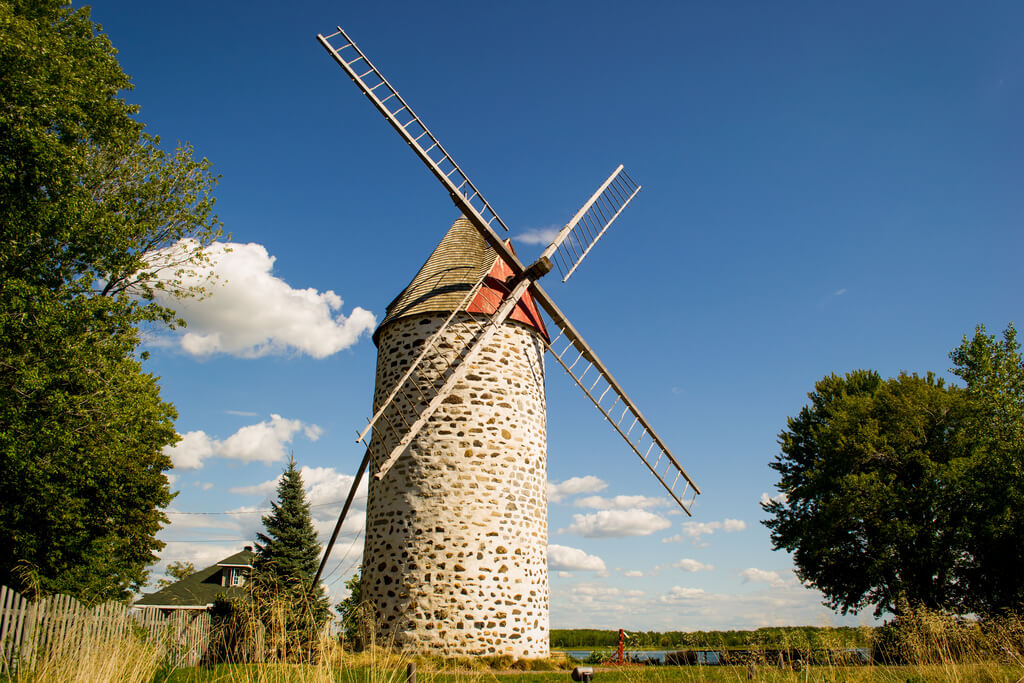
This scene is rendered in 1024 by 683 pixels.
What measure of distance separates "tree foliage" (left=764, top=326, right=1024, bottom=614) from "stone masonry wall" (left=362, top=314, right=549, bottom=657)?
1128 cm

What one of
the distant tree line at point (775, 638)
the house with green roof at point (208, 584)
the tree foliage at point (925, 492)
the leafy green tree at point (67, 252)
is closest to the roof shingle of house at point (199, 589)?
the house with green roof at point (208, 584)

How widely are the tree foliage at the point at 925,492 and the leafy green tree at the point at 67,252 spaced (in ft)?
62.8

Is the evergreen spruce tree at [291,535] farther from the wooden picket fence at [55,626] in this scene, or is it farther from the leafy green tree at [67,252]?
the wooden picket fence at [55,626]

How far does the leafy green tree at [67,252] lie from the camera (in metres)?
10.7

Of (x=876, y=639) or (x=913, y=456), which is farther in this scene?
(x=913, y=456)

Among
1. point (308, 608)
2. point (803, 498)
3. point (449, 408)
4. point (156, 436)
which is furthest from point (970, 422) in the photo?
point (156, 436)

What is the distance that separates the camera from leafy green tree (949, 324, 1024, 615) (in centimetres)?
1502

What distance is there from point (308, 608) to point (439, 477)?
6107mm

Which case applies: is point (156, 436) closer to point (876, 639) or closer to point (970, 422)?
point (876, 639)

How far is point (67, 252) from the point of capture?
11680 mm

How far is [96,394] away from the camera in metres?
11.8

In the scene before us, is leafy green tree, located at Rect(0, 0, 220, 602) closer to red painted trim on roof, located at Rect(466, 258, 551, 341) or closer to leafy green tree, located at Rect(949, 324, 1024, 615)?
red painted trim on roof, located at Rect(466, 258, 551, 341)

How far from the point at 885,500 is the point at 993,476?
2745 millimetres

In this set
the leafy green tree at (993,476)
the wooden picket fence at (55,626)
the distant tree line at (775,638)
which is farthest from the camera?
the leafy green tree at (993,476)
